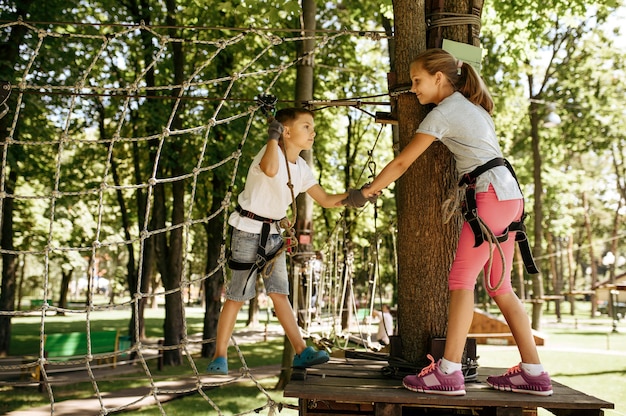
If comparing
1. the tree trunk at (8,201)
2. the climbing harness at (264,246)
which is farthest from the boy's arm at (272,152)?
the tree trunk at (8,201)

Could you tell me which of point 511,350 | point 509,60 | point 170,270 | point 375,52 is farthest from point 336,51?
point 511,350

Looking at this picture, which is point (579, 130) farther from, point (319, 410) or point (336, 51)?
point (319, 410)

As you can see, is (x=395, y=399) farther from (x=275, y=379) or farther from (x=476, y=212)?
(x=275, y=379)

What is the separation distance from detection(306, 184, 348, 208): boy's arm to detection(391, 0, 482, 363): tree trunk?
0.31 meters

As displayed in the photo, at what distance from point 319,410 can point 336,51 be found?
11.6m

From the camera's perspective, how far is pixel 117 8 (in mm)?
11117

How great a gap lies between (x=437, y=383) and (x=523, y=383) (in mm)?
394

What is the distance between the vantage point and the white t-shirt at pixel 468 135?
2736 millimetres

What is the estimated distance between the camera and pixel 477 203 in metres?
2.72

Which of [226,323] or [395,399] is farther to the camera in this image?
[226,323]

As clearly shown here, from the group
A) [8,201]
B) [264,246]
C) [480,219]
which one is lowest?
[264,246]

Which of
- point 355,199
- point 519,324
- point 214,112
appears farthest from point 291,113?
point 214,112

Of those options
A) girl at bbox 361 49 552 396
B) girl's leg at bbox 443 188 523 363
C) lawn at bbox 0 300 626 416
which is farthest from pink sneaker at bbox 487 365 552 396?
lawn at bbox 0 300 626 416

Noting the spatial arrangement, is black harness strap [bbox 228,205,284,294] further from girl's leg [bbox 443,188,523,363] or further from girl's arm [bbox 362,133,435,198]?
girl's leg [bbox 443,188,523,363]
